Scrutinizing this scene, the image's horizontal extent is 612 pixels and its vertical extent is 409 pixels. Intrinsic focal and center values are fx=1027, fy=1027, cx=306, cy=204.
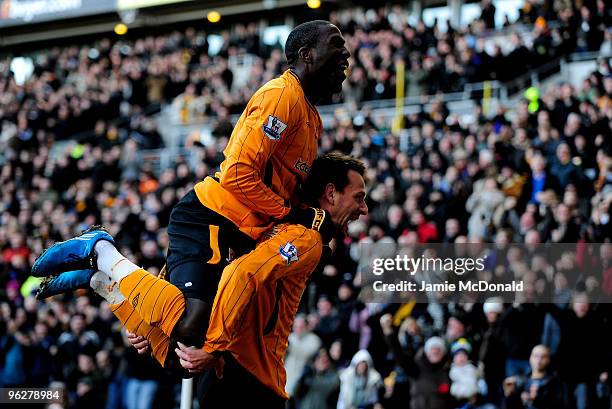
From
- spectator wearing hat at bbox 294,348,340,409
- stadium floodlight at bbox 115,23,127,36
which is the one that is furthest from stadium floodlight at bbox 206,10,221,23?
spectator wearing hat at bbox 294,348,340,409

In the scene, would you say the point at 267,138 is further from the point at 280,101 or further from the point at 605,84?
the point at 605,84

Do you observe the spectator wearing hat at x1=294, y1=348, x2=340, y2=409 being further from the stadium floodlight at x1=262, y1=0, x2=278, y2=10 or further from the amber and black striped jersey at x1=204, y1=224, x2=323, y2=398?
the stadium floodlight at x1=262, y1=0, x2=278, y2=10

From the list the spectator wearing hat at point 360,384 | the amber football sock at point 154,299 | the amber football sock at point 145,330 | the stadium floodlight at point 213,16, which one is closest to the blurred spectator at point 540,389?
the spectator wearing hat at point 360,384

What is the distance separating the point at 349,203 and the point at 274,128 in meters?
0.72

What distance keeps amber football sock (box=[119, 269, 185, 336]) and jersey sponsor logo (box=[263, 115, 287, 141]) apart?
103 centimetres

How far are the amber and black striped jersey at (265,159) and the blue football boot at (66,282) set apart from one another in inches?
35.4

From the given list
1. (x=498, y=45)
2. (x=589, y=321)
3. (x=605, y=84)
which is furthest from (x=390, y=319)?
(x=498, y=45)

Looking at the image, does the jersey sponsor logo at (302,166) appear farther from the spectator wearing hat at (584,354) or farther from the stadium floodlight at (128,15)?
the stadium floodlight at (128,15)

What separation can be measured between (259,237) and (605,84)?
8897 millimetres

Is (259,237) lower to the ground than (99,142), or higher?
lower

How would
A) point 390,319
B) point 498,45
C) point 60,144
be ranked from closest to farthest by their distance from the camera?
1. point 390,319
2. point 498,45
3. point 60,144

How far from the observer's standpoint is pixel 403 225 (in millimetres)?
12898

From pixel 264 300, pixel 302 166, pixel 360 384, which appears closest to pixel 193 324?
pixel 264 300

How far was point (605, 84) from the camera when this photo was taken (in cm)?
1364
